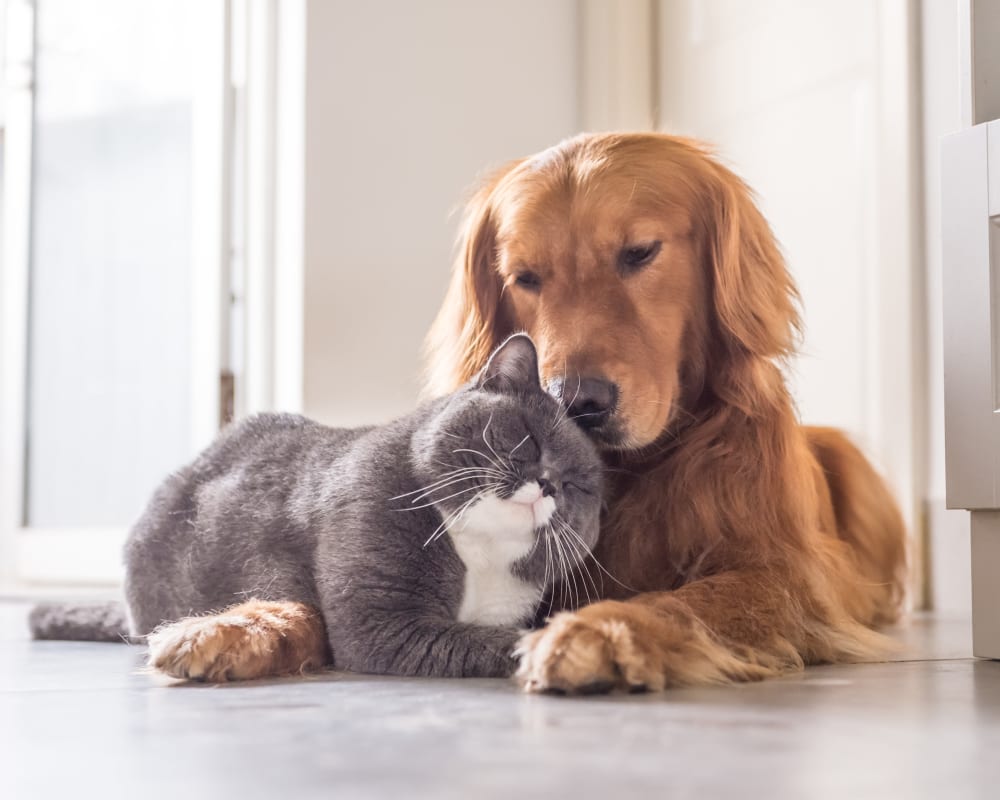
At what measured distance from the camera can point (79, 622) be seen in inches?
71.7

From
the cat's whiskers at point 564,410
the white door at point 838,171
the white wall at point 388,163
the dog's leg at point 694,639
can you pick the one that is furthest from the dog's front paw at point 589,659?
the white wall at point 388,163

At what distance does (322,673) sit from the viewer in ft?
4.22

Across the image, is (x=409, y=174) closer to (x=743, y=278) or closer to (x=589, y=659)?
(x=743, y=278)

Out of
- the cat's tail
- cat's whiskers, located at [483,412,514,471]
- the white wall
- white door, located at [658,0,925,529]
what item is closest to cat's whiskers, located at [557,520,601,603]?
cat's whiskers, located at [483,412,514,471]

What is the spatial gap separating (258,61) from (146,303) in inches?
35.2

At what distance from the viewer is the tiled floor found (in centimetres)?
78

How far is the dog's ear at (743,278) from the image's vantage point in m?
1.59

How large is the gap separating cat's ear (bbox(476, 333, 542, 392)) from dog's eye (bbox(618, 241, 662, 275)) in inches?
10.3

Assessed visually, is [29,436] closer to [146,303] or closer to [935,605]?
[146,303]

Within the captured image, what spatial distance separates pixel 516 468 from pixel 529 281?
0.42 m

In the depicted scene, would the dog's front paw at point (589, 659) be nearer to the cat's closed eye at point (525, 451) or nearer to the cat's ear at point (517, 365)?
the cat's closed eye at point (525, 451)

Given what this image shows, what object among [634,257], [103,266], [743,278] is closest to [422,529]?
[634,257]

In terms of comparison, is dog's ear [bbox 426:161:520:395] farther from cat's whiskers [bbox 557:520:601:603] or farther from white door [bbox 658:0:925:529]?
white door [bbox 658:0:925:529]

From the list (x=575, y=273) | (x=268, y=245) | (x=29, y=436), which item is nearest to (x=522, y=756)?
(x=575, y=273)
